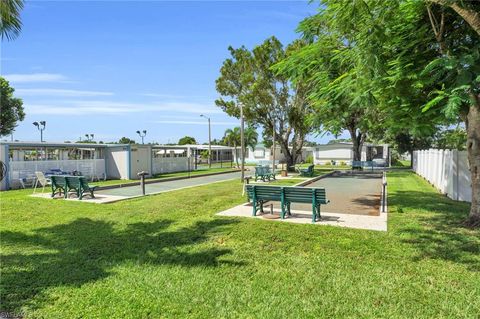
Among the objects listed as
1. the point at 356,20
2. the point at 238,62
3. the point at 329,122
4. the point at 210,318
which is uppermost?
the point at 238,62

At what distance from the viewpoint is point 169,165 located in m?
30.3

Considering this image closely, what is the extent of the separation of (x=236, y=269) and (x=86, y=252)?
298 cm

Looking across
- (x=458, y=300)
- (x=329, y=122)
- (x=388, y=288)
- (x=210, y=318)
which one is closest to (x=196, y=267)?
(x=210, y=318)

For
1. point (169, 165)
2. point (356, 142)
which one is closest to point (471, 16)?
point (169, 165)

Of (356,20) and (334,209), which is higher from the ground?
(356,20)

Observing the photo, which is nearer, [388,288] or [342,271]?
[388,288]

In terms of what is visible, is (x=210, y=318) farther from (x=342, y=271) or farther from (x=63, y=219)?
(x=63, y=219)

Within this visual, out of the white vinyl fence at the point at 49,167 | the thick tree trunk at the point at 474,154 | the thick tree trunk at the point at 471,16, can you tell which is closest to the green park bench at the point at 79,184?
the white vinyl fence at the point at 49,167

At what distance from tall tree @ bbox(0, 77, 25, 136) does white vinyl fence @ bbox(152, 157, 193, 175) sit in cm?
1779

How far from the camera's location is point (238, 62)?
30812 millimetres

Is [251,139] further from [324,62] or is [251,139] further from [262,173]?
[324,62]

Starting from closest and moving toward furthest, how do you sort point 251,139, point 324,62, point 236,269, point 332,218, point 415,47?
point 236,269, point 415,47, point 332,218, point 324,62, point 251,139

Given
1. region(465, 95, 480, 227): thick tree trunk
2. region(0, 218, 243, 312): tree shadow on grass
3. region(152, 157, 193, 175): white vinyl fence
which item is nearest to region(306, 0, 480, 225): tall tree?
region(465, 95, 480, 227): thick tree trunk

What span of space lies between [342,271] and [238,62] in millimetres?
27681
